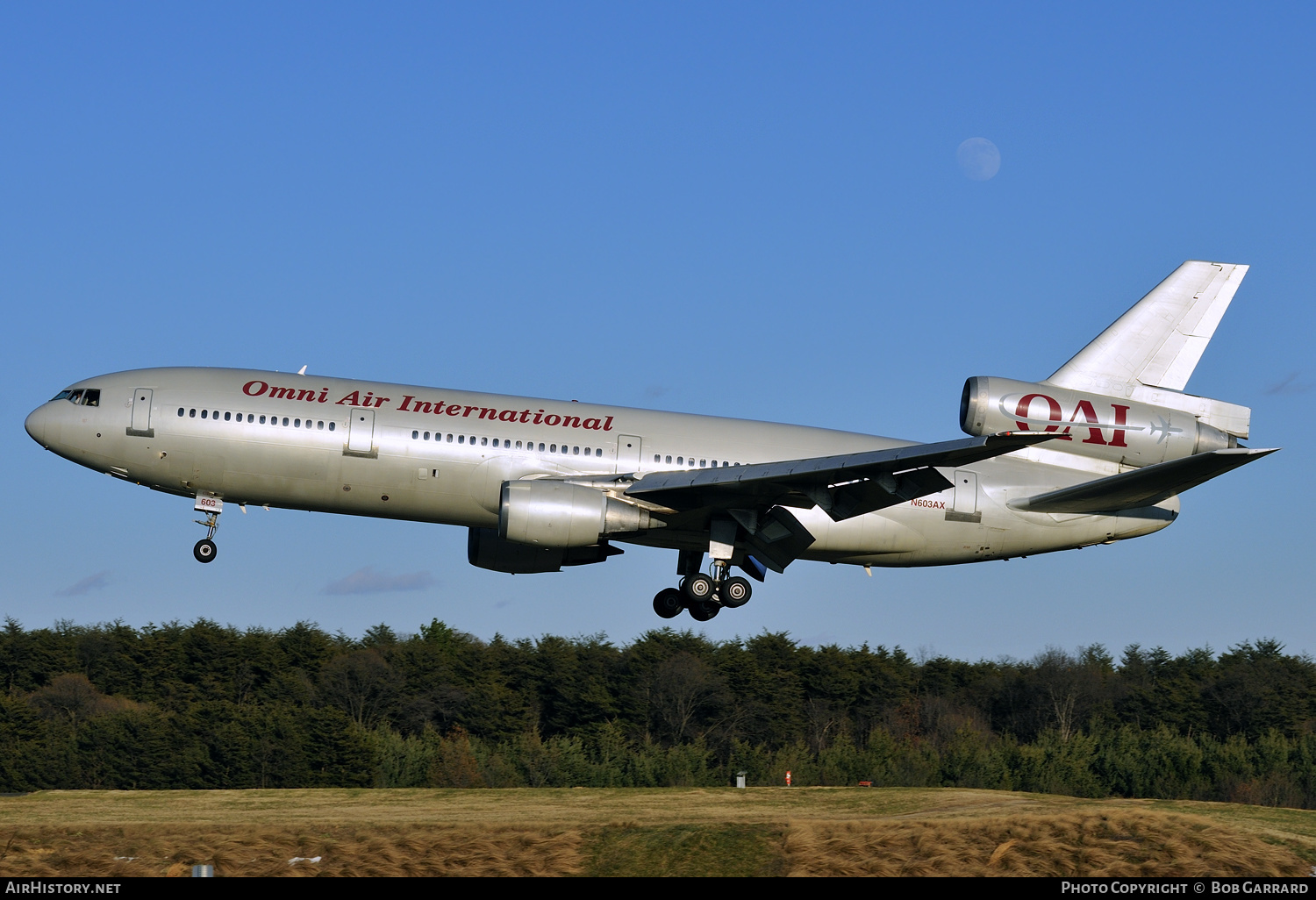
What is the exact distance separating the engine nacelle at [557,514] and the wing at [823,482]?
785mm

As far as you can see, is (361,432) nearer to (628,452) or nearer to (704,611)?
(628,452)

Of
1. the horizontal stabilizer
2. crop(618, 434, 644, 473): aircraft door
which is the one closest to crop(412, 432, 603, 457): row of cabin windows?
crop(618, 434, 644, 473): aircraft door

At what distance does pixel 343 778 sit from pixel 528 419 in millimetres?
33158

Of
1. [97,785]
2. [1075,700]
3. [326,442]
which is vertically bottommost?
[97,785]

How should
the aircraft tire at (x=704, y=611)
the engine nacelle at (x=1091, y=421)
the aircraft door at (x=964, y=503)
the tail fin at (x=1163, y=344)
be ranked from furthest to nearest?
the tail fin at (x=1163, y=344) → the aircraft tire at (x=704, y=611) → the aircraft door at (x=964, y=503) → the engine nacelle at (x=1091, y=421)

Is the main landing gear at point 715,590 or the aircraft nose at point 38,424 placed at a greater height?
the aircraft nose at point 38,424

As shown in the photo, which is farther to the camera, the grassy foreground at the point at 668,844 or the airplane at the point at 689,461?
the airplane at the point at 689,461

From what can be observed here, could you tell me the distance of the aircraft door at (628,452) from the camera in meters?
32.0

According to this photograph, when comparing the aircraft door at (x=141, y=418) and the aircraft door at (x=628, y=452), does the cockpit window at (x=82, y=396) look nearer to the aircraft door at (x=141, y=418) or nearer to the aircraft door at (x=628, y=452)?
the aircraft door at (x=141, y=418)

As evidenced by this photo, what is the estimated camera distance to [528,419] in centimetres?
3191

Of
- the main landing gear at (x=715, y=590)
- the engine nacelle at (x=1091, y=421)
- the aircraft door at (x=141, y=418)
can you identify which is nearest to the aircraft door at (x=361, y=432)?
the aircraft door at (x=141, y=418)

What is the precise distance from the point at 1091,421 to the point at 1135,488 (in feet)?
6.69
